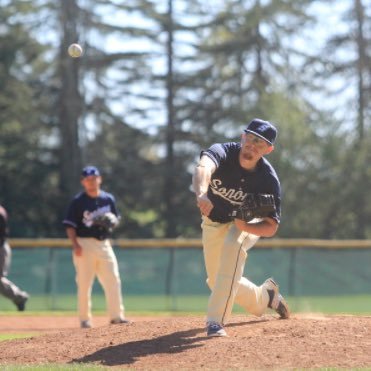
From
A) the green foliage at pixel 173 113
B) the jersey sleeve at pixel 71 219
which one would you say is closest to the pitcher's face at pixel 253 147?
the jersey sleeve at pixel 71 219

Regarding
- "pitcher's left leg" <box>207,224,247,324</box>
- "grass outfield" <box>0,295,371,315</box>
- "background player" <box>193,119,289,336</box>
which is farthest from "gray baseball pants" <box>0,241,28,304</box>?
"pitcher's left leg" <box>207,224,247,324</box>

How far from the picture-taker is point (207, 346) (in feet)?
21.9

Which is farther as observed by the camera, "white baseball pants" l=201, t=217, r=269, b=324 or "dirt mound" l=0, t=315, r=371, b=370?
"white baseball pants" l=201, t=217, r=269, b=324

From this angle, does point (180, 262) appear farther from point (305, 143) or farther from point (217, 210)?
point (305, 143)

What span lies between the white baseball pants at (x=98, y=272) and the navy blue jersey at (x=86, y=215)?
0.08 metres

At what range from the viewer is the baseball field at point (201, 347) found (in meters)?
6.25

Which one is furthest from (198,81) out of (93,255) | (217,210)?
(217,210)

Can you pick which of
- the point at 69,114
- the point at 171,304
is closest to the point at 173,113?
the point at 69,114

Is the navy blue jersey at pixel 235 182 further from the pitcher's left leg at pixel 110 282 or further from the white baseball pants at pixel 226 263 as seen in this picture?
the pitcher's left leg at pixel 110 282

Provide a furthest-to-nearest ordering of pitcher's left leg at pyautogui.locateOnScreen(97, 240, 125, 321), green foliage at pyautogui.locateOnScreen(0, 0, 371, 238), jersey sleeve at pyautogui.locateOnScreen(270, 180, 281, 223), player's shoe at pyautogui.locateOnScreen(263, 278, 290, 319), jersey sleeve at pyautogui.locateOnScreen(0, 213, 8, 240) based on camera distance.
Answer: green foliage at pyautogui.locateOnScreen(0, 0, 371, 238) < jersey sleeve at pyautogui.locateOnScreen(0, 213, 8, 240) < pitcher's left leg at pyautogui.locateOnScreen(97, 240, 125, 321) < player's shoe at pyautogui.locateOnScreen(263, 278, 290, 319) < jersey sleeve at pyautogui.locateOnScreen(270, 180, 281, 223)

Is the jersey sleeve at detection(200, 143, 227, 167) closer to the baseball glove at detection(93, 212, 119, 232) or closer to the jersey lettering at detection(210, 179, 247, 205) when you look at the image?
the jersey lettering at detection(210, 179, 247, 205)

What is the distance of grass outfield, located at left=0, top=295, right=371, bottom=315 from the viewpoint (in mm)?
16103

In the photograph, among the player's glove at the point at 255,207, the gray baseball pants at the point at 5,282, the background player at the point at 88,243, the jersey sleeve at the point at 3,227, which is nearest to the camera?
the player's glove at the point at 255,207

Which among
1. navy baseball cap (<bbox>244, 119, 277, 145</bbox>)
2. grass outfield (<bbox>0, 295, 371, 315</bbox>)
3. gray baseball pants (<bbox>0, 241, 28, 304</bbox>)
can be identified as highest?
navy baseball cap (<bbox>244, 119, 277, 145</bbox>)
